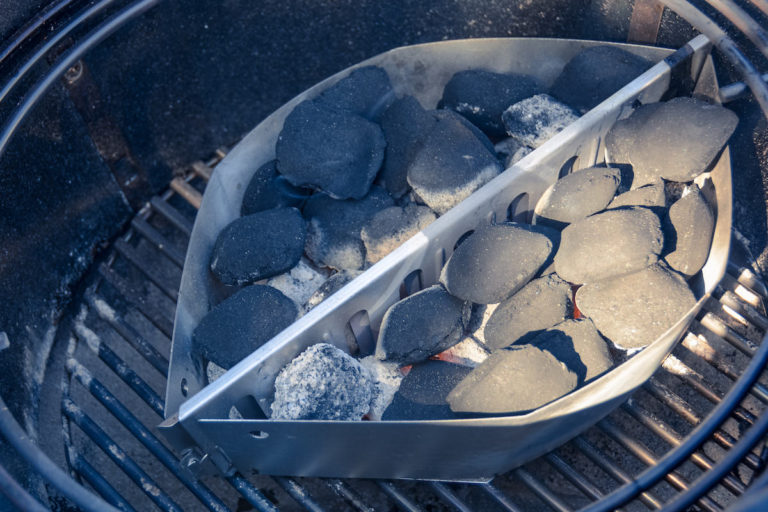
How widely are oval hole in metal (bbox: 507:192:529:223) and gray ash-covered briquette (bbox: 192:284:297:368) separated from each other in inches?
19.4

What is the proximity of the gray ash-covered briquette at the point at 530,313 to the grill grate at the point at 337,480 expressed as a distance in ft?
0.84

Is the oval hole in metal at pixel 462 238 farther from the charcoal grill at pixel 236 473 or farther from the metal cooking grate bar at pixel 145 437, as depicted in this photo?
the metal cooking grate bar at pixel 145 437

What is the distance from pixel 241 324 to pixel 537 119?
76 cm

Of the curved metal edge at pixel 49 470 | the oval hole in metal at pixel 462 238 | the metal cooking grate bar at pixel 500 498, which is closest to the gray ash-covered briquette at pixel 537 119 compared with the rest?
the oval hole in metal at pixel 462 238

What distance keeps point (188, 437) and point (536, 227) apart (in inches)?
28.7

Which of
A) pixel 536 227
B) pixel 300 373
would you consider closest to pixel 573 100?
pixel 536 227

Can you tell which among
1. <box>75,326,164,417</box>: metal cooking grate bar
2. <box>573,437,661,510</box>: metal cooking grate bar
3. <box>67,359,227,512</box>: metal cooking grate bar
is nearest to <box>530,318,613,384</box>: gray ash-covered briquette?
<box>573,437,661,510</box>: metal cooking grate bar

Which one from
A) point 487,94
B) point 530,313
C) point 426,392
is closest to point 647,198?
point 530,313

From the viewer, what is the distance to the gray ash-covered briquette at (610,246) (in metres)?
1.19

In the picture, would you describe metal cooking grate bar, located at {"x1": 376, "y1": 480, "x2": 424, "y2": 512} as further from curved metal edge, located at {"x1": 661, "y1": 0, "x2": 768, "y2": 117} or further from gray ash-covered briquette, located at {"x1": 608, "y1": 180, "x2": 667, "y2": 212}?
curved metal edge, located at {"x1": 661, "y1": 0, "x2": 768, "y2": 117}

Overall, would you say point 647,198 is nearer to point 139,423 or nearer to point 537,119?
point 537,119

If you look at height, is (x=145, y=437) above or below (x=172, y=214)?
below

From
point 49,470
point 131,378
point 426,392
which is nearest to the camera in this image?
point 49,470

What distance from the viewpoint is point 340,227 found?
1465mm
